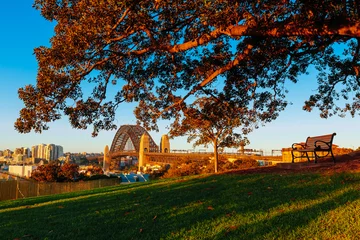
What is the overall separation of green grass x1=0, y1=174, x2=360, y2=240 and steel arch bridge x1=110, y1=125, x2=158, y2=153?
86717 millimetres

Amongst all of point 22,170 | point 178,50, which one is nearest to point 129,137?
point 22,170

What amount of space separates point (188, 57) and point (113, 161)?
99.0 meters

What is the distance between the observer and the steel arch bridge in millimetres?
98125

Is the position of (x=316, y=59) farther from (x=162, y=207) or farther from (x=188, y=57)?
(x=162, y=207)

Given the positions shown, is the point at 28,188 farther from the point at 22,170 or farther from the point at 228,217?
the point at 22,170

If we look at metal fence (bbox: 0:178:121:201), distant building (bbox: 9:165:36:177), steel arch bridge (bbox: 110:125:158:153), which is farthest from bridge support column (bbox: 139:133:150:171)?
metal fence (bbox: 0:178:121:201)

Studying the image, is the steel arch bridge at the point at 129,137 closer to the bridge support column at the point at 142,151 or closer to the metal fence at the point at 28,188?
the bridge support column at the point at 142,151

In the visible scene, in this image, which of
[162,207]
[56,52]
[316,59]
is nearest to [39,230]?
[162,207]

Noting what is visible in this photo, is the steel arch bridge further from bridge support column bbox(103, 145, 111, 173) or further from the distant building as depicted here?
the distant building

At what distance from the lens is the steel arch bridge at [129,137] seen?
9812 cm

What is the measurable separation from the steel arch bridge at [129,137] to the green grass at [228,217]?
285 feet

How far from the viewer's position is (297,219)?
4941 mm

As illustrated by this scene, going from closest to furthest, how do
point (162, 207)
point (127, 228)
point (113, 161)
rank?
1. point (127, 228)
2. point (162, 207)
3. point (113, 161)

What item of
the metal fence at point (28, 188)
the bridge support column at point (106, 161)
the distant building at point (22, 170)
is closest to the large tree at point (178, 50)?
the metal fence at point (28, 188)
